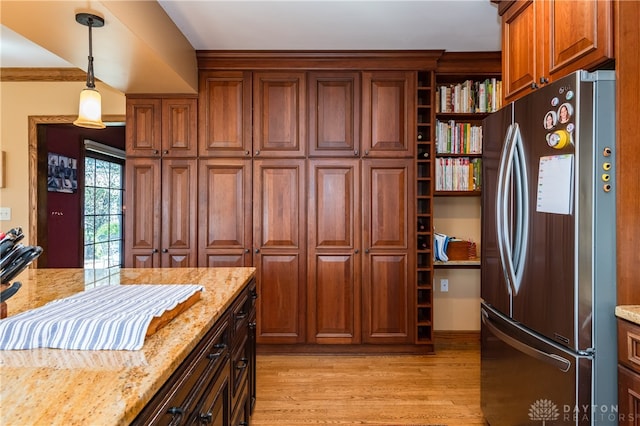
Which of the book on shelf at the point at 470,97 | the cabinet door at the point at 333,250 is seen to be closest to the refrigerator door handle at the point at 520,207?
the cabinet door at the point at 333,250

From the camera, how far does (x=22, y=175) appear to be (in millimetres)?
3430

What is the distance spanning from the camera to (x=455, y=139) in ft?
10.5

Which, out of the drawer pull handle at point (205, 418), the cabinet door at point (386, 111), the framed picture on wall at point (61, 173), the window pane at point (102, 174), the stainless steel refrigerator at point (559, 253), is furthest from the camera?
the window pane at point (102, 174)

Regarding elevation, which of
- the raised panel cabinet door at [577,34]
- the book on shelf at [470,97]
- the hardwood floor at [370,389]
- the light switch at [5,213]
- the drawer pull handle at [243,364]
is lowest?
the hardwood floor at [370,389]

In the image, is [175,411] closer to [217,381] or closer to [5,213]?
[217,381]

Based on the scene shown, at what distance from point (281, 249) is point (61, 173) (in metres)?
3.12

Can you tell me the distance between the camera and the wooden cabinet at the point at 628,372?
1242 mm

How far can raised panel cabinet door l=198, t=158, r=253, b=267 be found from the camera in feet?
10.0

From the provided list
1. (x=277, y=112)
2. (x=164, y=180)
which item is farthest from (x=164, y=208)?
(x=277, y=112)

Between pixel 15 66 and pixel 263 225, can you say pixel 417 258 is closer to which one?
pixel 263 225

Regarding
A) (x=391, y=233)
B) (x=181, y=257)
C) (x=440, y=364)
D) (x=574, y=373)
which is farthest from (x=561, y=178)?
(x=181, y=257)

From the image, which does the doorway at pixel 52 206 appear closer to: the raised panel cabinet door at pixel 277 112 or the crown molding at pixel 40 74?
the crown molding at pixel 40 74

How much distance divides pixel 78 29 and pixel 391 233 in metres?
2.44

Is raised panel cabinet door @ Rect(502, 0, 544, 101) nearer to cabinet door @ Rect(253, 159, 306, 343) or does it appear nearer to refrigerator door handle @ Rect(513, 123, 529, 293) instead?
refrigerator door handle @ Rect(513, 123, 529, 293)
